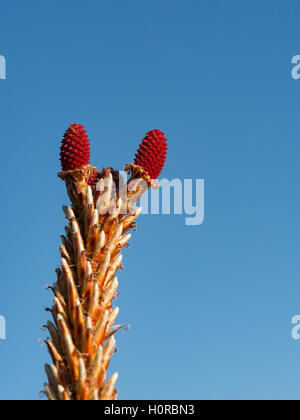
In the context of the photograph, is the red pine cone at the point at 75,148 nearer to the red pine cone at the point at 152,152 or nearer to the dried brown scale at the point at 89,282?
the dried brown scale at the point at 89,282

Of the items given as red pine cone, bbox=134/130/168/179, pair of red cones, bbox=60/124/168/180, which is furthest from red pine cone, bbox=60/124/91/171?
→ red pine cone, bbox=134/130/168/179

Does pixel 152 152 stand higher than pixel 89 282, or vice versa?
pixel 152 152

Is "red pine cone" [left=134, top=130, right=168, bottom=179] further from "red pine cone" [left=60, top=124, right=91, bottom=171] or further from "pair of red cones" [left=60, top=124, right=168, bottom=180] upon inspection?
"red pine cone" [left=60, top=124, right=91, bottom=171]

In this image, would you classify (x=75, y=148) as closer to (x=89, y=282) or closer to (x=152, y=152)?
(x=152, y=152)

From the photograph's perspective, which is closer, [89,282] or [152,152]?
[89,282]

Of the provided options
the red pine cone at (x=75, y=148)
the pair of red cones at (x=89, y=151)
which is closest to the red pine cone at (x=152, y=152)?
the pair of red cones at (x=89, y=151)

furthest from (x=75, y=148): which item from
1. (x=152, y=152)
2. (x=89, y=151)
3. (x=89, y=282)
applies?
(x=89, y=282)

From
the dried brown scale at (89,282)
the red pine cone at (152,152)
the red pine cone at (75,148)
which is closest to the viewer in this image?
the dried brown scale at (89,282)
